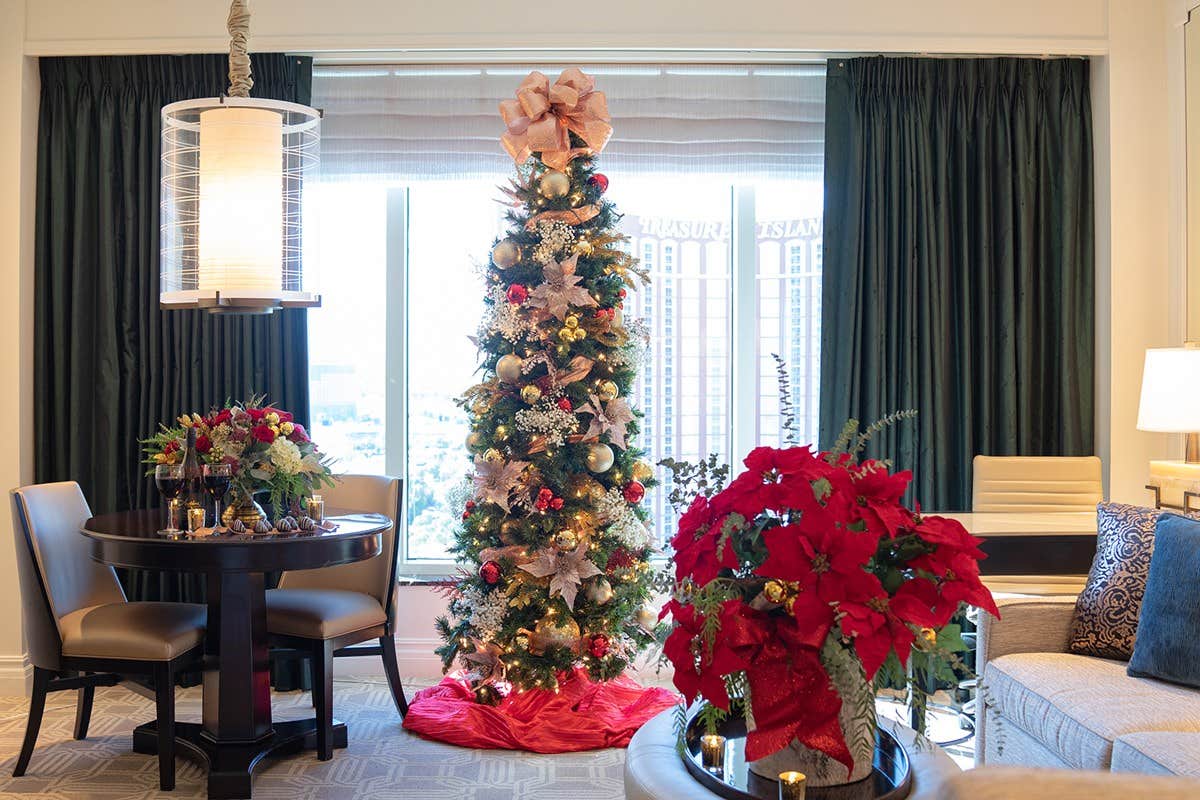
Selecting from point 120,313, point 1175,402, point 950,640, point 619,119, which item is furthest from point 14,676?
point 1175,402

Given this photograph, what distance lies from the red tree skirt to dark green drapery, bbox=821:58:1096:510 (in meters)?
1.54

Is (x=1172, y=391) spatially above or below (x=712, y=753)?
above

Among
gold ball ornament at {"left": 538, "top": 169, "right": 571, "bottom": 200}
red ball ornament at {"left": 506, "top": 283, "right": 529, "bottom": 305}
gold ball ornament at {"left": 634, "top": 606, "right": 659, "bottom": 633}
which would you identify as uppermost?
gold ball ornament at {"left": 538, "top": 169, "right": 571, "bottom": 200}

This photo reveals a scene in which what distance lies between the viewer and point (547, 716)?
3.98 meters

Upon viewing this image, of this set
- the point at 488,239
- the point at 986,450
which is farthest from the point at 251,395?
the point at 986,450

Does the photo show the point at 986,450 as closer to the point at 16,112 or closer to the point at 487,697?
the point at 487,697

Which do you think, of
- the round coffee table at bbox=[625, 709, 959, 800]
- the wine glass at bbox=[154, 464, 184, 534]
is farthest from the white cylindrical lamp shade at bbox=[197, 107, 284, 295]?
the round coffee table at bbox=[625, 709, 959, 800]

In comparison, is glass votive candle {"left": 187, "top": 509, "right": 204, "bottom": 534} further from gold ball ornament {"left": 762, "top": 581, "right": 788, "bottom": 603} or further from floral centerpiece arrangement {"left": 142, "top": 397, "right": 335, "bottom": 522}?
gold ball ornament {"left": 762, "top": 581, "right": 788, "bottom": 603}

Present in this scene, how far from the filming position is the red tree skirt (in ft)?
12.7

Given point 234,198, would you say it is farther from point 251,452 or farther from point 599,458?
point 599,458

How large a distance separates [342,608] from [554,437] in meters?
1.00

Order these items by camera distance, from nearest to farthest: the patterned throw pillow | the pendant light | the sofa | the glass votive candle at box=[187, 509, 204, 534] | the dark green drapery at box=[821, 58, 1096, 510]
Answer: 1. the sofa
2. the patterned throw pillow
3. the pendant light
4. the glass votive candle at box=[187, 509, 204, 534]
5. the dark green drapery at box=[821, 58, 1096, 510]

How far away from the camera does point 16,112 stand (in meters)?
4.67

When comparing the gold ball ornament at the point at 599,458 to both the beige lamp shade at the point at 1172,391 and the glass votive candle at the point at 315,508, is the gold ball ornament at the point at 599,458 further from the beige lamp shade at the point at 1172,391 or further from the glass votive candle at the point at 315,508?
the beige lamp shade at the point at 1172,391
